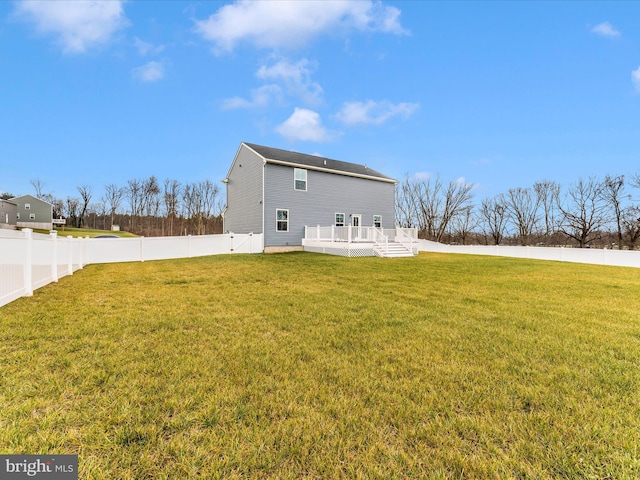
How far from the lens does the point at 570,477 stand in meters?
1.37

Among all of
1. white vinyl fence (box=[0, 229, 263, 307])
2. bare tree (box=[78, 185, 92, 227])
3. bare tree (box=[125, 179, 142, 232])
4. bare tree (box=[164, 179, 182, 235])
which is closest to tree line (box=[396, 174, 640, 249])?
white vinyl fence (box=[0, 229, 263, 307])

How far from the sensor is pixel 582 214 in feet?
84.2

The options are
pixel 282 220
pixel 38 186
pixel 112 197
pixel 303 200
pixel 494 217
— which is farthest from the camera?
pixel 38 186

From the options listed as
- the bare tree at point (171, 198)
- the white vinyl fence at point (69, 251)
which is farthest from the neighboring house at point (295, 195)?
the bare tree at point (171, 198)

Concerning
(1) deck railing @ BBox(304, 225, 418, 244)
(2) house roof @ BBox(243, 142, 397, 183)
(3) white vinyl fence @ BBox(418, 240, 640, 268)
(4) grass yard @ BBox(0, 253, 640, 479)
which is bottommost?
(4) grass yard @ BBox(0, 253, 640, 479)

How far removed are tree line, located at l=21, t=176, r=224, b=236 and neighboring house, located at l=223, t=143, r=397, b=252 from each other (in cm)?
1920

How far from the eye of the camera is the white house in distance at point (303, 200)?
16.2 metres

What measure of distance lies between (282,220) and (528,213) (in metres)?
29.7

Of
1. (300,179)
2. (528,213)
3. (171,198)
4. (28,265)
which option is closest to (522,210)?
(528,213)

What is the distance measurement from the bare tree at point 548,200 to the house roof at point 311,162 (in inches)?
809

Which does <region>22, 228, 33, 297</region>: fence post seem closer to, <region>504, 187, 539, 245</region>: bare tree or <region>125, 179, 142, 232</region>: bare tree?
<region>504, 187, 539, 245</region>: bare tree

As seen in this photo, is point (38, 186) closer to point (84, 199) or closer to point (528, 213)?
point (84, 199)

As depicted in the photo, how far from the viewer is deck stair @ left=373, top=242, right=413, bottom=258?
14552mm

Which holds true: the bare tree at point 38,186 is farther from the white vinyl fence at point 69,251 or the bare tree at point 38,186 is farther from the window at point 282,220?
the window at point 282,220
